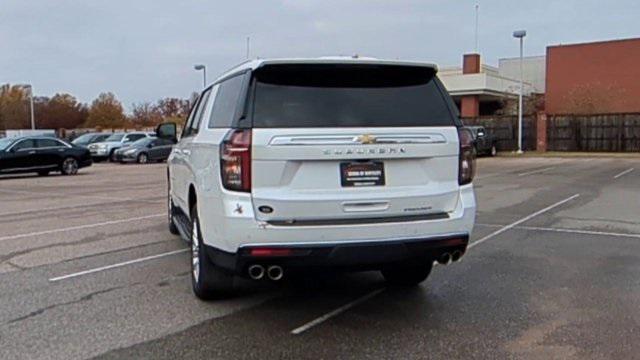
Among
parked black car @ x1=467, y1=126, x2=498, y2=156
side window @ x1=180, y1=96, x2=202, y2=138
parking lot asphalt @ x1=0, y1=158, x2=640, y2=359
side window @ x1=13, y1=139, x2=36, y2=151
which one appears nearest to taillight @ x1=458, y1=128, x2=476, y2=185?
parking lot asphalt @ x1=0, y1=158, x2=640, y2=359

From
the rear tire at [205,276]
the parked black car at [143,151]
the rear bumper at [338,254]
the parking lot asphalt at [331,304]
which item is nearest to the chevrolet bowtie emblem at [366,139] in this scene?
the rear bumper at [338,254]

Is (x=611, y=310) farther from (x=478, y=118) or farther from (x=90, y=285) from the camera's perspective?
(x=478, y=118)

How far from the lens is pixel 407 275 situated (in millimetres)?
5727

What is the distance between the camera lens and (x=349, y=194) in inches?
168

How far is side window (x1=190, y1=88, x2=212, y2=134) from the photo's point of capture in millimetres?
6016

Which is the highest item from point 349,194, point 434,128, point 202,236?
point 434,128

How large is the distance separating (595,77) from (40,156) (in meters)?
37.1

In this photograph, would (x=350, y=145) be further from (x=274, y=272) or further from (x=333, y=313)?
(x=333, y=313)

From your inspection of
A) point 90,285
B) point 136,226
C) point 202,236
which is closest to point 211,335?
point 202,236

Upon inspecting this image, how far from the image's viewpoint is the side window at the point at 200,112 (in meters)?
6.02

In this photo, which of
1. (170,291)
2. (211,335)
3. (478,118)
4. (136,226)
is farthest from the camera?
(478,118)

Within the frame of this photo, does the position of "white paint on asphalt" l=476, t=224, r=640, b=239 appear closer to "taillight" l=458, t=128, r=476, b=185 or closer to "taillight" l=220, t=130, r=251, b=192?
"taillight" l=458, t=128, r=476, b=185

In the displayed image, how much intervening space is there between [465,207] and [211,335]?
2.21 meters

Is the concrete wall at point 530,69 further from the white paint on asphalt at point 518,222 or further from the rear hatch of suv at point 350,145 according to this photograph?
the rear hatch of suv at point 350,145
